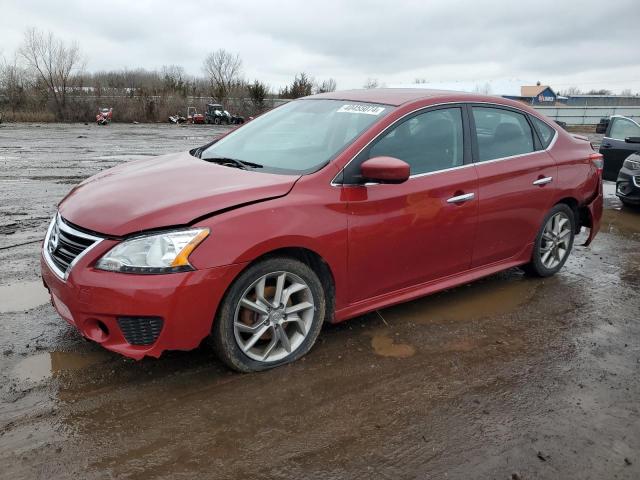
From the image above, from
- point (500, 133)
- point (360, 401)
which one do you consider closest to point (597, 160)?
point (500, 133)

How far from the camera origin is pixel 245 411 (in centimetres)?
285

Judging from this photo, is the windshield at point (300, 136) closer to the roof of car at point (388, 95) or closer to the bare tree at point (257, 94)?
the roof of car at point (388, 95)

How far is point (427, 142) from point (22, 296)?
3.45 m

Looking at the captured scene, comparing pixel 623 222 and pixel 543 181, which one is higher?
pixel 543 181

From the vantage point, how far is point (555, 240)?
16.5ft

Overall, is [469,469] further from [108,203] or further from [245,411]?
[108,203]

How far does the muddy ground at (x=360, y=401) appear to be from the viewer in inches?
97.7

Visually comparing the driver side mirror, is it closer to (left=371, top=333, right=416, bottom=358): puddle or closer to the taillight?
(left=371, top=333, right=416, bottom=358): puddle

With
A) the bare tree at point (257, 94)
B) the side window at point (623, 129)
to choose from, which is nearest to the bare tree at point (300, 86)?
the bare tree at point (257, 94)

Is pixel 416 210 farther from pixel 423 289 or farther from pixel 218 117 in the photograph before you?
pixel 218 117

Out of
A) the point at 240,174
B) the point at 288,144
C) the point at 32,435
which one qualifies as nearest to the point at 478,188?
the point at 288,144

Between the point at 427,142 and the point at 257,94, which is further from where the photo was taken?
the point at 257,94

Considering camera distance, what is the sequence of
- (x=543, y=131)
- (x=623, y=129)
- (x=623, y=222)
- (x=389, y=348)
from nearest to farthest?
1. (x=389, y=348)
2. (x=543, y=131)
3. (x=623, y=222)
4. (x=623, y=129)

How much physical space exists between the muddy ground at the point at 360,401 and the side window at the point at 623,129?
714 centimetres
